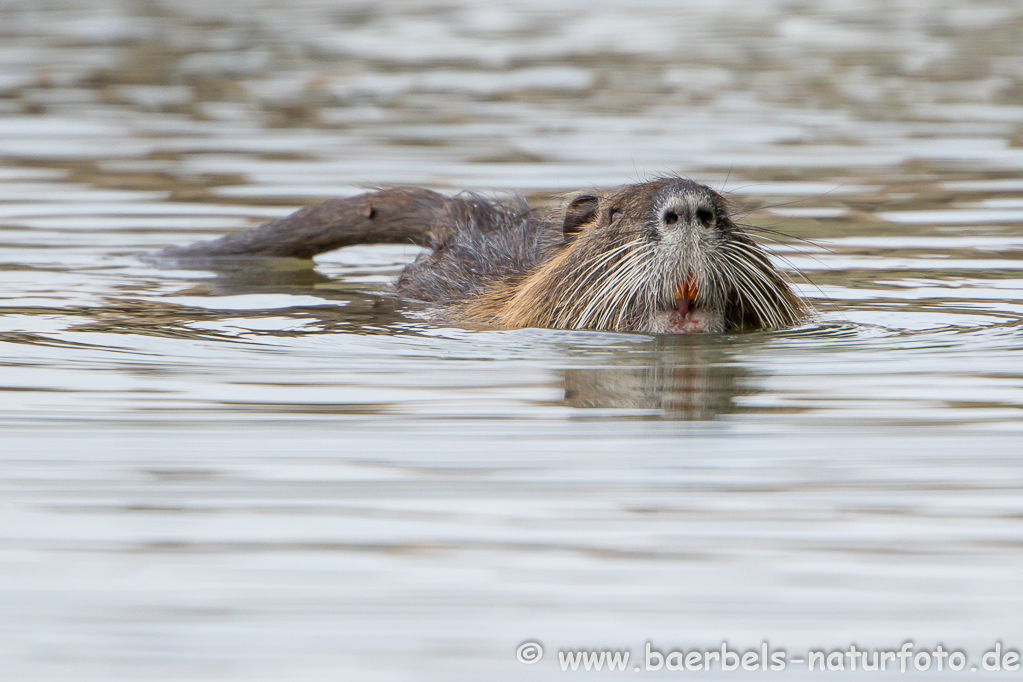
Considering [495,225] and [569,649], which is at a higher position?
[495,225]

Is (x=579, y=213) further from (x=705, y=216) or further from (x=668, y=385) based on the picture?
(x=668, y=385)

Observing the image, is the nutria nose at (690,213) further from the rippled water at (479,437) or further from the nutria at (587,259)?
the rippled water at (479,437)

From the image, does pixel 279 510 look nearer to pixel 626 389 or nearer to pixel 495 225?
pixel 626 389

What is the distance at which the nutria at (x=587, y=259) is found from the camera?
588 centimetres

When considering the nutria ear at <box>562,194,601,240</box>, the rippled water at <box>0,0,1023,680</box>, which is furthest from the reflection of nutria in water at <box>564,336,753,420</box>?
the nutria ear at <box>562,194,601,240</box>

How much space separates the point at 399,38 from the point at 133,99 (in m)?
5.65

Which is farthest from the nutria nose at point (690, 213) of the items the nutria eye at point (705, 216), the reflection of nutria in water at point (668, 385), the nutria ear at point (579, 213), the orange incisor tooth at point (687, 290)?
the nutria ear at point (579, 213)

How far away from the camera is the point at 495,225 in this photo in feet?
26.4

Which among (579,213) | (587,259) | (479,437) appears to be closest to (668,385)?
(479,437)

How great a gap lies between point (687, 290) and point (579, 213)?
897mm

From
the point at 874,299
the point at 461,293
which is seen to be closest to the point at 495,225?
the point at 461,293

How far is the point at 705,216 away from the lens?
5.82 meters

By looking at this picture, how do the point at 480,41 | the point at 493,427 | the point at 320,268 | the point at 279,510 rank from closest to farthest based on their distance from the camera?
the point at 279,510 → the point at 493,427 → the point at 320,268 → the point at 480,41

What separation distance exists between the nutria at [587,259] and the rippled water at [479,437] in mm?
149
